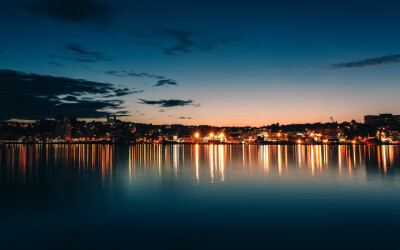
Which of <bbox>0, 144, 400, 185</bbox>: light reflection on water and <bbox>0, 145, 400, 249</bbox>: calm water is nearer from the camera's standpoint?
<bbox>0, 145, 400, 249</bbox>: calm water

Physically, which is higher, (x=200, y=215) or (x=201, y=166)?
(x=200, y=215)

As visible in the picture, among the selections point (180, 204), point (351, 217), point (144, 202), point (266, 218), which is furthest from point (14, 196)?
point (351, 217)

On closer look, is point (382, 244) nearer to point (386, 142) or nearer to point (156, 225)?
point (156, 225)

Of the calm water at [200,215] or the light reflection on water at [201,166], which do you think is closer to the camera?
the calm water at [200,215]

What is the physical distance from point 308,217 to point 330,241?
3443 millimetres

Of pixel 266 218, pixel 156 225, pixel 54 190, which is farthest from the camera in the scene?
pixel 54 190

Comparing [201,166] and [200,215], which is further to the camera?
[201,166]

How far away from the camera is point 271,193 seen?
67.8 ft

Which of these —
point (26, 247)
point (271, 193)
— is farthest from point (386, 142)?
point (26, 247)

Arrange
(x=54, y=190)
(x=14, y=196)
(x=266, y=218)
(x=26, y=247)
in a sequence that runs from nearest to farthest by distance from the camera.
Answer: (x=26, y=247) < (x=266, y=218) < (x=14, y=196) < (x=54, y=190)

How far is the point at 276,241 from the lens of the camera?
11.0 meters

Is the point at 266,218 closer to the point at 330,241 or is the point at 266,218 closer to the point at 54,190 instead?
the point at 330,241

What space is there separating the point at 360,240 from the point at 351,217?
11.8ft

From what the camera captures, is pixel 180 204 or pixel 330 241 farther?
pixel 180 204
